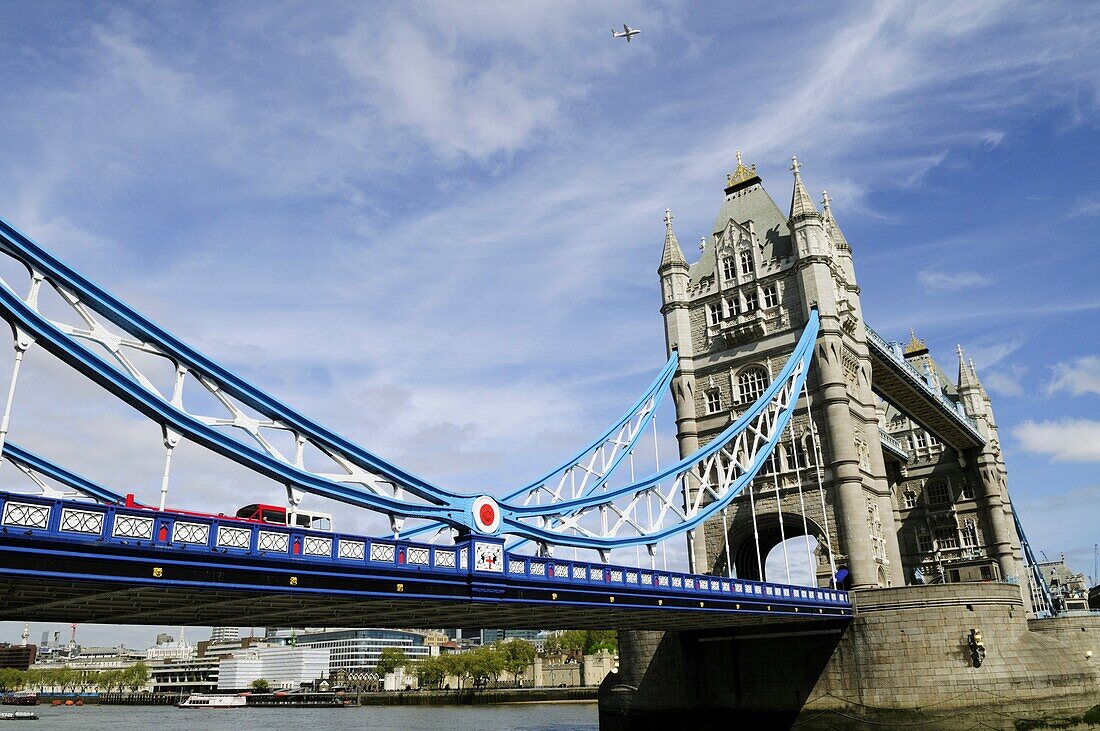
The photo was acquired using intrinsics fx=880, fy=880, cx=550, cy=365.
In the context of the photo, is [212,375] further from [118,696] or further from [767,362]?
[118,696]

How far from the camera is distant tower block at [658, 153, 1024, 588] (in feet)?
128

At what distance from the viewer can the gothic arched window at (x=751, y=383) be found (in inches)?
1678

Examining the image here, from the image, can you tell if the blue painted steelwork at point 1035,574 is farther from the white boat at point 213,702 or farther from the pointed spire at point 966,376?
the white boat at point 213,702

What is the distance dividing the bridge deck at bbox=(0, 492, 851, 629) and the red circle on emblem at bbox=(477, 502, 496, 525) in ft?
4.17

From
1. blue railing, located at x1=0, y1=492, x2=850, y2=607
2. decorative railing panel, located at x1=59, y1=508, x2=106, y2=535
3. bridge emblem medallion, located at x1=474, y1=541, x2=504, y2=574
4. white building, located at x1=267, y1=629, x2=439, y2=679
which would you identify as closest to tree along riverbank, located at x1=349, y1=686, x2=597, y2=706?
white building, located at x1=267, y1=629, x2=439, y2=679

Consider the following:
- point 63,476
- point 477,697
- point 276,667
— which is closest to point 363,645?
point 276,667

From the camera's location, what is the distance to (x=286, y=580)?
17.5 metres

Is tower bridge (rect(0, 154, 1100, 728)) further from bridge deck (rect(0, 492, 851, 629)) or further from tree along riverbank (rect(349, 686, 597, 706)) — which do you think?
tree along riverbank (rect(349, 686, 597, 706))

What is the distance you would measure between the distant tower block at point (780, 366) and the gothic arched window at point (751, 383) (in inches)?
2.1

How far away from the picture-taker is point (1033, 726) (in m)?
30.4

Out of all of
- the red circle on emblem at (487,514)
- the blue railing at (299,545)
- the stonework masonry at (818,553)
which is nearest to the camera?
the blue railing at (299,545)

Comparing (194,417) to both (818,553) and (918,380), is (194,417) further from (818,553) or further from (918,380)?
(918,380)

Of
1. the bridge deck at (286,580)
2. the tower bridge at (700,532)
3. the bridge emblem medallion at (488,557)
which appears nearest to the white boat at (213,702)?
the tower bridge at (700,532)

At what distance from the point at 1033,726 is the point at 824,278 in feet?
66.9
